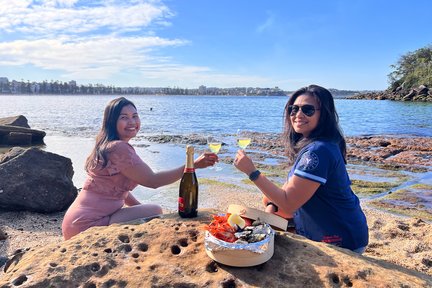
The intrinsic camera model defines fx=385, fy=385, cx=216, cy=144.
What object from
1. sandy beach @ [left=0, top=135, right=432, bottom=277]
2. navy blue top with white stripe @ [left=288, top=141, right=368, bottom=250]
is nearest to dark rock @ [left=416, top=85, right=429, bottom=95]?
sandy beach @ [left=0, top=135, right=432, bottom=277]

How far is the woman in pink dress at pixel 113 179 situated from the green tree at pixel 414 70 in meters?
78.6

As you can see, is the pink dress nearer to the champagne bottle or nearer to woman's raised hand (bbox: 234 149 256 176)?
the champagne bottle

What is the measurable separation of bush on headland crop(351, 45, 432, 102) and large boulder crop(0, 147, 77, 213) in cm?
7046

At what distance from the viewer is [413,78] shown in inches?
3113

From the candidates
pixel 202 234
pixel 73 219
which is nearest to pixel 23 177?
pixel 73 219

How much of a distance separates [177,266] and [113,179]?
166 cm

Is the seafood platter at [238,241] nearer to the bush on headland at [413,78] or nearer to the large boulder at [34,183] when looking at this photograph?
the large boulder at [34,183]

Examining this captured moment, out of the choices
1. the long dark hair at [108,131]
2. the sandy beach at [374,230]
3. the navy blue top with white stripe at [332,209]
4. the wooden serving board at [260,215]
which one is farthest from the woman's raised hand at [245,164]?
the sandy beach at [374,230]

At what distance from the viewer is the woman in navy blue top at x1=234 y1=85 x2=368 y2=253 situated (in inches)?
129

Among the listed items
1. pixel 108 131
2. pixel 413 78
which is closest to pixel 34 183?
pixel 108 131

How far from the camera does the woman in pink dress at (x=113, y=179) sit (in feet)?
12.6

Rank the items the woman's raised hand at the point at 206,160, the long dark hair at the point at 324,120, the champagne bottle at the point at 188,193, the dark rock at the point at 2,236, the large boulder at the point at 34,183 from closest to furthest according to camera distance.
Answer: the champagne bottle at the point at 188,193
the long dark hair at the point at 324,120
the woman's raised hand at the point at 206,160
the dark rock at the point at 2,236
the large boulder at the point at 34,183

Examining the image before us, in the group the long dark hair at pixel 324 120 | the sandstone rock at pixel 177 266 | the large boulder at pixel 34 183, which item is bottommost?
the large boulder at pixel 34 183

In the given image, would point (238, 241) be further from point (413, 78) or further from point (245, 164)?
point (413, 78)
